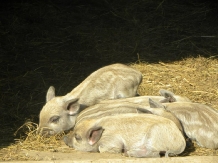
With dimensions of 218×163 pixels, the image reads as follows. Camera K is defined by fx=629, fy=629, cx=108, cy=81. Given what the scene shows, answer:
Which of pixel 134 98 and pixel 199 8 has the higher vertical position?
pixel 199 8

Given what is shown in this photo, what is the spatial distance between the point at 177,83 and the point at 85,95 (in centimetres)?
161

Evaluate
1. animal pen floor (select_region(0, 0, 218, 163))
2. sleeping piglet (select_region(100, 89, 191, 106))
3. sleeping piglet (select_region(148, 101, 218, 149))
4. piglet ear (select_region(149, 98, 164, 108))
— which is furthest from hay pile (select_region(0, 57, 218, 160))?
sleeping piglet (select_region(100, 89, 191, 106))

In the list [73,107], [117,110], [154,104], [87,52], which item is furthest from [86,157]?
[87,52]

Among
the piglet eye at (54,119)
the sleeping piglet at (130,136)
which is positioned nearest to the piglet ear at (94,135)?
the sleeping piglet at (130,136)

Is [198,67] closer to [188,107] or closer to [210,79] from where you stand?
[210,79]

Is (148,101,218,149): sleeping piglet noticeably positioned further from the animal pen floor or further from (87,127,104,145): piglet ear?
(87,127,104,145): piglet ear

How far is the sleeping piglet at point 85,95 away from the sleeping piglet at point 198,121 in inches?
36.4

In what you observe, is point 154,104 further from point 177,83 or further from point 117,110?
point 177,83

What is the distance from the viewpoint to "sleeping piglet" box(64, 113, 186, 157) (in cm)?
605

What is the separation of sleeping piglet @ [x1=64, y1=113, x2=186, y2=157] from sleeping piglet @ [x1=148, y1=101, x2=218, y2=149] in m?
0.44

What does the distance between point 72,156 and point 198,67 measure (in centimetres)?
336

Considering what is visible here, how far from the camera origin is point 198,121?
6512 millimetres

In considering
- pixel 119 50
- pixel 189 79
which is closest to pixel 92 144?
pixel 189 79

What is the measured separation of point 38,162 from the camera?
5684mm
